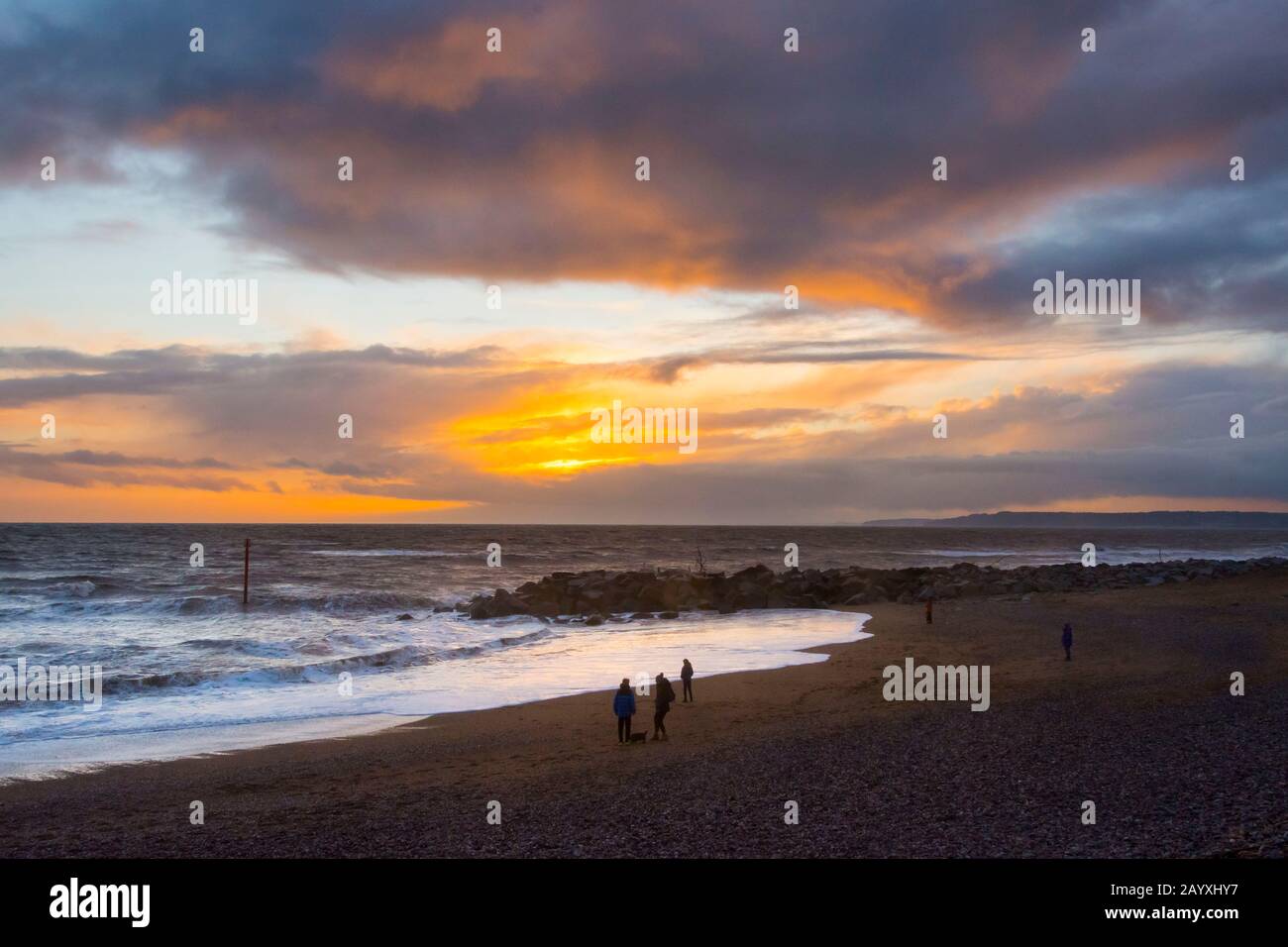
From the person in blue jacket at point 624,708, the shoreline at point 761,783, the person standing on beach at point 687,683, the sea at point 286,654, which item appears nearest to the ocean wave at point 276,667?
the sea at point 286,654

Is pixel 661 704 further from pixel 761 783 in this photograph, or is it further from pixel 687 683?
pixel 761 783

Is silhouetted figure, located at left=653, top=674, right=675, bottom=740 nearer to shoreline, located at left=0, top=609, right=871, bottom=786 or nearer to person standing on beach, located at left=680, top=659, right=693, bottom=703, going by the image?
person standing on beach, located at left=680, top=659, right=693, bottom=703

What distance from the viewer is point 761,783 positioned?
537 inches

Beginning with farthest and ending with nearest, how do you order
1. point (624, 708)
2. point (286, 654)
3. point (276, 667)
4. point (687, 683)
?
point (286, 654), point (276, 667), point (687, 683), point (624, 708)

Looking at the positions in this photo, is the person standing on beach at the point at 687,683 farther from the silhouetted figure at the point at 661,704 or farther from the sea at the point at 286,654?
the silhouetted figure at the point at 661,704

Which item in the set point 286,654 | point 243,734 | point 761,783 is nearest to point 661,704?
point 761,783

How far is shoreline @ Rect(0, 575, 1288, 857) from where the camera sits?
10.8m

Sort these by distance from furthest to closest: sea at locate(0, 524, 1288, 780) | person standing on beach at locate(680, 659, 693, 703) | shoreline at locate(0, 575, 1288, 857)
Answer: person standing on beach at locate(680, 659, 693, 703) < sea at locate(0, 524, 1288, 780) < shoreline at locate(0, 575, 1288, 857)

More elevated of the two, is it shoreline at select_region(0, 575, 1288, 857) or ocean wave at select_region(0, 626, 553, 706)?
shoreline at select_region(0, 575, 1288, 857)

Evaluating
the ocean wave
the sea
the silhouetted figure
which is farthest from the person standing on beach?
the ocean wave

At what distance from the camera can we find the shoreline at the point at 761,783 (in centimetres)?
1079

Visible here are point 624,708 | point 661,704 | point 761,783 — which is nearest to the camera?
point 761,783

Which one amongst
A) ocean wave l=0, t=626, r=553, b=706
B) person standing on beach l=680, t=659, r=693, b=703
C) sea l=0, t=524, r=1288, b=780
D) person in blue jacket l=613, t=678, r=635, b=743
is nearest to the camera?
person in blue jacket l=613, t=678, r=635, b=743
